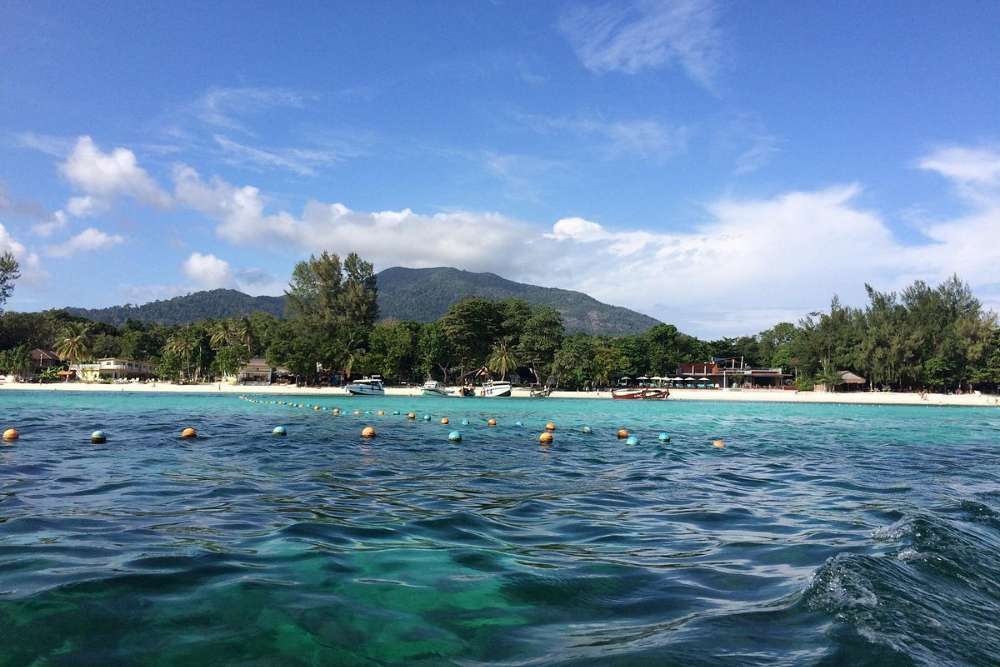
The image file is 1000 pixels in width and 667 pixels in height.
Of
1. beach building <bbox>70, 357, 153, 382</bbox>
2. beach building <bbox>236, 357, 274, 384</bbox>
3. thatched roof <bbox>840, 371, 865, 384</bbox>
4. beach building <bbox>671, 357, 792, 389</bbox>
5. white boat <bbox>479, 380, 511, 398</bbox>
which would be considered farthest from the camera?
beach building <bbox>671, 357, 792, 389</bbox>

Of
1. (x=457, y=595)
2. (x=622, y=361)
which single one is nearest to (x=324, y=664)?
(x=457, y=595)

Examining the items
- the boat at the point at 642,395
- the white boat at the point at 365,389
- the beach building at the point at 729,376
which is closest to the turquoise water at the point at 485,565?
the boat at the point at 642,395

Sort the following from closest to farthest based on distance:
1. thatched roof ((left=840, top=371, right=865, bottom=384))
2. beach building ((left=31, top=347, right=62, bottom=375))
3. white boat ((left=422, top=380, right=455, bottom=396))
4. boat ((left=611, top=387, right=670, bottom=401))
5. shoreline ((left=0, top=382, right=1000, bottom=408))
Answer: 1. boat ((left=611, top=387, right=670, bottom=401))
2. shoreline ((left=0, top=382, right=1000, bottom=408))
3. white boat ((left=422, top=380, right=455, bottom=396))
4. thatched roof ((left=840, top=371, right=865, bottom=384))
5. beach building ((left=31, top=347, right=62, bottom=375))

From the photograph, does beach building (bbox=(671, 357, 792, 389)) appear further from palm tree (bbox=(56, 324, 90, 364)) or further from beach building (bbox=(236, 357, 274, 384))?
palm tree (bbox=(56, 324, 90, 364))

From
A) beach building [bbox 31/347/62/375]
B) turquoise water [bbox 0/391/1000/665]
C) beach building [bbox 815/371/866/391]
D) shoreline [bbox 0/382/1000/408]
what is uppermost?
beach building [bbox 31/347/62/375]

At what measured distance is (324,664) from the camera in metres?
4.06

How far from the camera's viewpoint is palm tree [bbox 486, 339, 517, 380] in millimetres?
79438

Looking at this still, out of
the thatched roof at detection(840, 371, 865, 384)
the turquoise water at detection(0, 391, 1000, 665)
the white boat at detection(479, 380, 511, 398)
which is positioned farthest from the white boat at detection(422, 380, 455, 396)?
the turquoise water at detection(0, 391, 1000, 665)

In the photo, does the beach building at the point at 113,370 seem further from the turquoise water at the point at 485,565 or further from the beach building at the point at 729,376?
the turquoise water at the point at 485,565

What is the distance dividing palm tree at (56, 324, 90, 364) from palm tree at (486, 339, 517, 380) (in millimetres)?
63368

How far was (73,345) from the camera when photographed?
314 feet

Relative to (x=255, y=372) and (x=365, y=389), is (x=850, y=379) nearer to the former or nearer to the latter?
(x=365, y=389)

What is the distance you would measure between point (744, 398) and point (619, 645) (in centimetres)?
7003

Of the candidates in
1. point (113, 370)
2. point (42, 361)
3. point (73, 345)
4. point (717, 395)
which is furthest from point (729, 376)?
point (42, 361)
